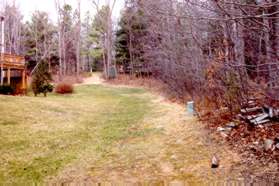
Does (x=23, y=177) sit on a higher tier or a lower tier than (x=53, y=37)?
lower

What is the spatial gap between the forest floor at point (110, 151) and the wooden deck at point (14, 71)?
620cm

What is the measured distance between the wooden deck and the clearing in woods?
6.03m

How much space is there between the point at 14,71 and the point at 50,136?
384 inches

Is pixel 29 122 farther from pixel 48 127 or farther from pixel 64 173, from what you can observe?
pixel 64 173

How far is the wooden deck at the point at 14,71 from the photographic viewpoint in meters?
13.2

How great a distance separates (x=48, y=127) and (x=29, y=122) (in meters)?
0.64

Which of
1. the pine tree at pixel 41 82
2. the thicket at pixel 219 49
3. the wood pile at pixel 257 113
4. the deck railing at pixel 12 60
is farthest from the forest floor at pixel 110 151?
the deck railing at pixel 12 60

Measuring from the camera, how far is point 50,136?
232 inches

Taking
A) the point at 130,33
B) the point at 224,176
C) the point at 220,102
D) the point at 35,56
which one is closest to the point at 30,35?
the point at 35,56

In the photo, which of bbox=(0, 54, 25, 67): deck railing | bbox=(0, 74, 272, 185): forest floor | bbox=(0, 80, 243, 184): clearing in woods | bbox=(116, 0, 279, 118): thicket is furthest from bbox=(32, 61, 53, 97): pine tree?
bbox=(0, 74, 272, 185): forest floor

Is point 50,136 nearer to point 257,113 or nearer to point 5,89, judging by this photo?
point 257,113

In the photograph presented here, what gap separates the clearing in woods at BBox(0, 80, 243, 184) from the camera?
3760 millimetres

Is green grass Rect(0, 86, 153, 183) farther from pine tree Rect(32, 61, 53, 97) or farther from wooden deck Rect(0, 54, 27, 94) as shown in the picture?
wooden deck Rect(0, 54, 27, 94)

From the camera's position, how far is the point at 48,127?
6707 millimetres
